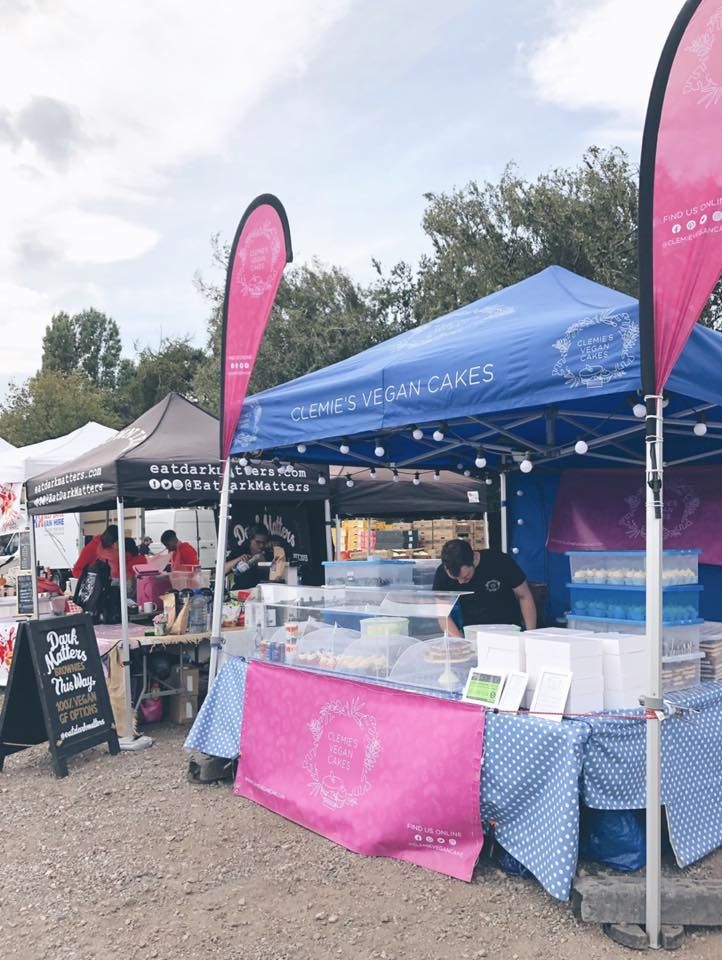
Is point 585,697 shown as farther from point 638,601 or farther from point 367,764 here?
point 367,764

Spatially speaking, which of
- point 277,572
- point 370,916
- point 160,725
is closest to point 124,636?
point 160,725

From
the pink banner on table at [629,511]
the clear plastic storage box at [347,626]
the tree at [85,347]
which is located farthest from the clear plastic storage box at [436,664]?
the tree at [85,347]

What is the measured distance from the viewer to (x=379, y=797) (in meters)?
3.84

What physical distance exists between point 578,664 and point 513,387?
121 centimetres

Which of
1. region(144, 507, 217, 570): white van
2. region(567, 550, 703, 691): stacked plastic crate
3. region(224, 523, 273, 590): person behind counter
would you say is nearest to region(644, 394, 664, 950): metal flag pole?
region(567, 550, 703, 691): stacked plastic crate

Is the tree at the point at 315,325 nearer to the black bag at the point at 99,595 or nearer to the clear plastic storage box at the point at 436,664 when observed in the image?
the black bag at the point at 99,595

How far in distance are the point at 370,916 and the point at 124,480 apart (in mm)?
4038

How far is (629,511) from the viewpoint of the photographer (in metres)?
5.89

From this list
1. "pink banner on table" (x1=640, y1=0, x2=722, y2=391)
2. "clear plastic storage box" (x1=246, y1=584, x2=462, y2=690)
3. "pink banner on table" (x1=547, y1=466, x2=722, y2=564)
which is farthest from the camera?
"pink banner on table" (x1=547, y1=466, x2=722, y2=564)

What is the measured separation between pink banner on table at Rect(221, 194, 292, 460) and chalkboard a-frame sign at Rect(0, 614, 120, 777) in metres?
1.85

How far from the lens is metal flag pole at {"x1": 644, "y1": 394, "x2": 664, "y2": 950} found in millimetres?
2967

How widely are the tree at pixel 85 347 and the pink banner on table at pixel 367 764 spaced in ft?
132

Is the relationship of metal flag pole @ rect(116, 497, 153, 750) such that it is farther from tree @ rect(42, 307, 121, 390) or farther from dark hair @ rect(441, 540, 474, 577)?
tree @ rect(42, 307, 121, 390)

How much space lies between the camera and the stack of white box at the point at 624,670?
335cm
